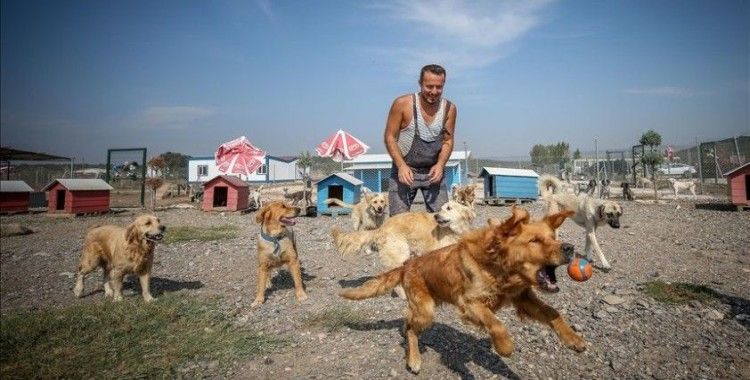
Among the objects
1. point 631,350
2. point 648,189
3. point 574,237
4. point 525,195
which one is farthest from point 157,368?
point 648,189

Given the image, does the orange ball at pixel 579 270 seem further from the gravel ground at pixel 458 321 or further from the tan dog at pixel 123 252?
the tan dog at pixel 123 252

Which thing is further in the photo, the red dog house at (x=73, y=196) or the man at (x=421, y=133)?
the red dog house at (x=73, y=196)

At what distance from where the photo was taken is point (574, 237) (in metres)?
9.61

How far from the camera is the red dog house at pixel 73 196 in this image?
14.1m

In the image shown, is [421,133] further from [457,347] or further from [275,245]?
[275,245]

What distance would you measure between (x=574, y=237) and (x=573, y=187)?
16527 millimetres

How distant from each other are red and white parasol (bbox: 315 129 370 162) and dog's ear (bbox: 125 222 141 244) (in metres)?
12.8

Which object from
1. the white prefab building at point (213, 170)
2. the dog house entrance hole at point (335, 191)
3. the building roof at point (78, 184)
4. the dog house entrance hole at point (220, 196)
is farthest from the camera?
the white prefab building at point (213, 170)

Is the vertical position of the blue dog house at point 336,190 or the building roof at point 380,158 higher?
the building roof at point 380,158

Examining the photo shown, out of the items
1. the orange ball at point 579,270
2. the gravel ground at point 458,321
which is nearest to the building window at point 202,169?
the gravel ground at point 458,321

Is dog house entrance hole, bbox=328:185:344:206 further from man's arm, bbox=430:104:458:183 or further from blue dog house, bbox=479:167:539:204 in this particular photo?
man's arm, bbox=430:104:458:183

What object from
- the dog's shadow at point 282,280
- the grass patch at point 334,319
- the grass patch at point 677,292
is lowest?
the grass patch at point 334,319

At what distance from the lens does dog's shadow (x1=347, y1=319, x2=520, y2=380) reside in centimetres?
321

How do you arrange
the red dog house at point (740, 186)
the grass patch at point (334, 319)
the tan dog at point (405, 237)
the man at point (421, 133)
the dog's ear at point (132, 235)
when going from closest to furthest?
the grass patch at point (334, 319), the man at point (421, 133), the dog's ear at point (132, 235), the tan dog at point (405, 237), the red dog house at point (740, 186)
